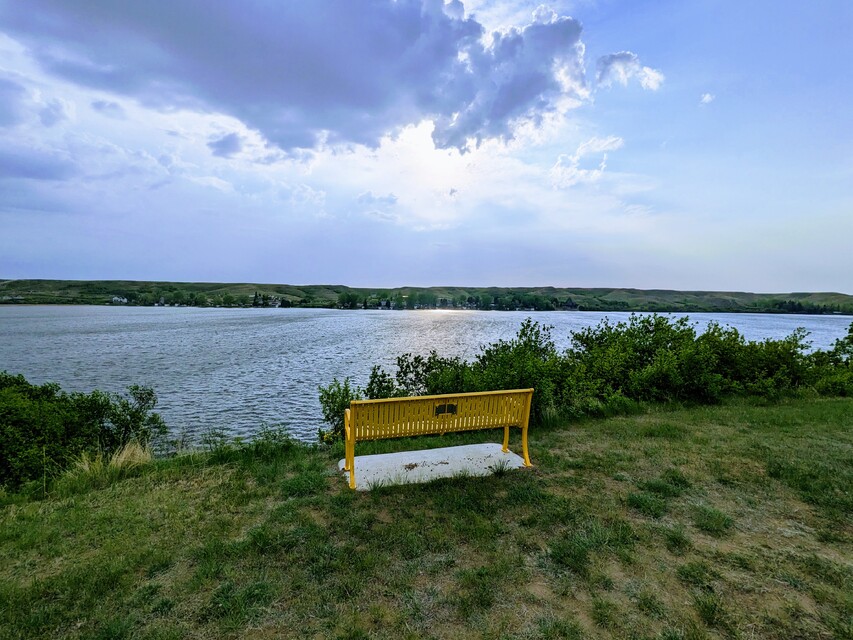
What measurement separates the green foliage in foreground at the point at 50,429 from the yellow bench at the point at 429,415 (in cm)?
449

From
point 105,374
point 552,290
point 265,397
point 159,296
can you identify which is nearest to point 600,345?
point 265,397

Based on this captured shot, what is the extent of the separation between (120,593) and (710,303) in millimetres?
163607

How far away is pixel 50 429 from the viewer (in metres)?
6.97

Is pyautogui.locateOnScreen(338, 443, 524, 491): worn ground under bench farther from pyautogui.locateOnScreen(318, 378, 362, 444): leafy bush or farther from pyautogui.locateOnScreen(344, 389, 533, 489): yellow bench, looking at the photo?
pyautogui.locateOnScreen(318, 378, 362, 444): leafy bush

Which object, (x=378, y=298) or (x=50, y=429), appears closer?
(x=50, y=429)

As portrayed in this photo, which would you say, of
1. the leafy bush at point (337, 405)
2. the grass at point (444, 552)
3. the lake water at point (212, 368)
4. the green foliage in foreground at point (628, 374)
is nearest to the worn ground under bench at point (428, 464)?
the grass at point (444, 552)

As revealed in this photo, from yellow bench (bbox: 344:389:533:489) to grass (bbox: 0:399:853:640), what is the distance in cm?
66

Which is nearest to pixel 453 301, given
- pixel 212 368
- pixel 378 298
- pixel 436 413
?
pixel 378 298

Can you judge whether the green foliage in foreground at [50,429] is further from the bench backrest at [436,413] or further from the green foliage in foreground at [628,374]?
the bench backrest at [436,413]

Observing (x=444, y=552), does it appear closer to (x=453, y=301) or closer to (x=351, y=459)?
(x=351, y=459)

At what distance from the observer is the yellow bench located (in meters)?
5.09

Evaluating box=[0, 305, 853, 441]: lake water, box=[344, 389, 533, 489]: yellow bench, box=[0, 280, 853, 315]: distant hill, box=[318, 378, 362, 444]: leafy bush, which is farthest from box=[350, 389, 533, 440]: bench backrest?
box=[0, 280, 853, 315]: distant hill

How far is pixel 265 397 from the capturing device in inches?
752

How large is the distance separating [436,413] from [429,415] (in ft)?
0.36
